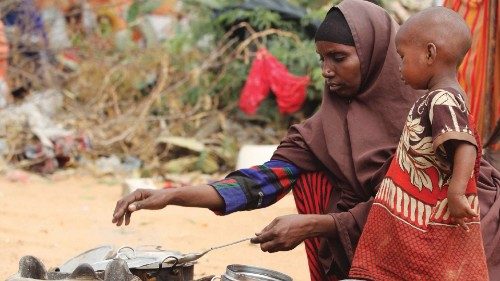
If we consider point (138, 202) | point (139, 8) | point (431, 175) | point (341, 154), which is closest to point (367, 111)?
point (341, 154)

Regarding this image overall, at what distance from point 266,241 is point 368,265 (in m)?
0.38

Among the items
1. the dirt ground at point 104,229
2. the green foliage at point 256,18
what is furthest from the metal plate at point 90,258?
the green foliage at point 256,18

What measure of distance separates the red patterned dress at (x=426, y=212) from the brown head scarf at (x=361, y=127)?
1.11 feet

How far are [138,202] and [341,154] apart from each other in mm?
790

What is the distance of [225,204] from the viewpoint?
11.7 ft

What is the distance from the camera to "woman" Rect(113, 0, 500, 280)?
3.36 m

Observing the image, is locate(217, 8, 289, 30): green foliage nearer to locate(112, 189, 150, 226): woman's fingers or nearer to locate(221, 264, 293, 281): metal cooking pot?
locate(112, 189, 150, 226): woman's fingers

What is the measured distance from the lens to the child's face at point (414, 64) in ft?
9.60

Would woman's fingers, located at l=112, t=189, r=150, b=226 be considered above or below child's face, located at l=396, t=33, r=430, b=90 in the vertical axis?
below

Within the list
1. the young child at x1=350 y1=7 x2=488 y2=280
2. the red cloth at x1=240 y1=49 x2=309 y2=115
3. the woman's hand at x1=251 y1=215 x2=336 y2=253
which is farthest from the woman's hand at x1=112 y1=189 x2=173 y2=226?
the red cloth at x1=240 y1=49 x2=309 y2=115

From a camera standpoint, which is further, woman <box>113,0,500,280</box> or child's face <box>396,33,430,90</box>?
woman <box>113,0,500,280</box>

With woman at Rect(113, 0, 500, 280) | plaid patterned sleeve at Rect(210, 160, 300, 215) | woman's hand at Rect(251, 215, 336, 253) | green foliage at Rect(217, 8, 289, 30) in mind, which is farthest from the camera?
green foliage at Rect(217, 8, 289, 30)

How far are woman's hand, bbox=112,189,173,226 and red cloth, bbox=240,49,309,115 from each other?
618cm

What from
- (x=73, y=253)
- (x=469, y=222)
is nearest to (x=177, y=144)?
(x=73, y=253)
